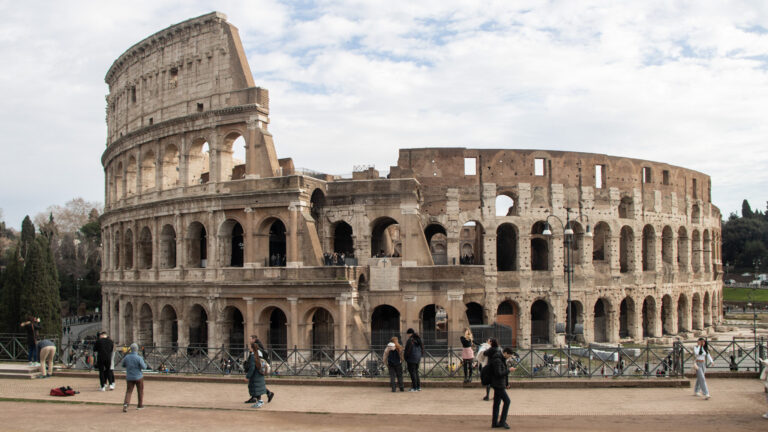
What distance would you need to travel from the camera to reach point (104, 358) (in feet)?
51.5

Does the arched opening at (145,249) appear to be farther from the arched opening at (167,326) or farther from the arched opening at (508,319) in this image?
the arched opening at (508,319)

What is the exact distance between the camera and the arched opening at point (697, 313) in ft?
143

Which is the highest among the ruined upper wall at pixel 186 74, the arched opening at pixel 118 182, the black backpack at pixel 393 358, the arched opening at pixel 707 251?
the ruined upper wall at pixel 186 74

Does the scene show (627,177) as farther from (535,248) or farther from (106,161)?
(106,161)

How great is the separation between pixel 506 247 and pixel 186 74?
70.5 ft

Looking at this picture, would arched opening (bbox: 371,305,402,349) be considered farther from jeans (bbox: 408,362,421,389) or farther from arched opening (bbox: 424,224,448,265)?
jeans (bbox: 408,362,421,389)

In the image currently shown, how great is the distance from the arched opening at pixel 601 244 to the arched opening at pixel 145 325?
87.6 feet

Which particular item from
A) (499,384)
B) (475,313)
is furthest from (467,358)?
(475,313)

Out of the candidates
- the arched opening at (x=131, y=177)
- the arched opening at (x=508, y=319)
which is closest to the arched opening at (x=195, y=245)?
the arched opening at (x=131, y=177)

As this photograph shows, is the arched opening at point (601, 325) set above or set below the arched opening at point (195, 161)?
below

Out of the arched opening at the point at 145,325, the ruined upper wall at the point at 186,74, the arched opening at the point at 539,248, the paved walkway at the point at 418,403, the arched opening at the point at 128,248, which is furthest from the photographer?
the arched opening at the point at 128,248

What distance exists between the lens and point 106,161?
42719mm

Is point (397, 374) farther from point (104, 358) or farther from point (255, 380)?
point (104, 358)

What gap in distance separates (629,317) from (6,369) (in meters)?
33.1
